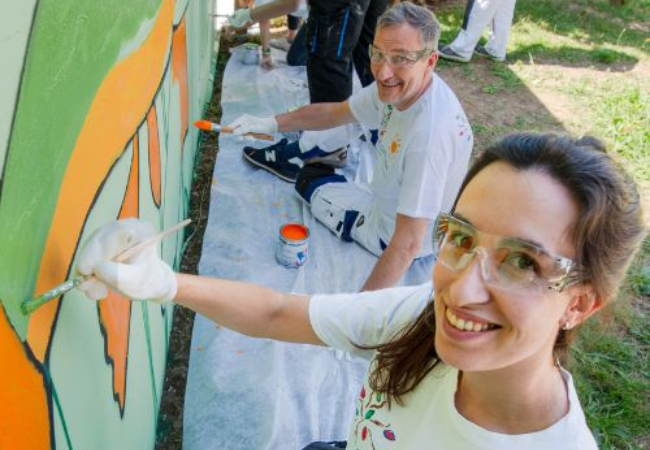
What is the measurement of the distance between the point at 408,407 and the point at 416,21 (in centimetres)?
182

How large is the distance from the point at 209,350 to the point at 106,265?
1653 mm

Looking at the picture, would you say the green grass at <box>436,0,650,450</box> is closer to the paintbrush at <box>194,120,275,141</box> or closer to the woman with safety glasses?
the woman with safety glasses

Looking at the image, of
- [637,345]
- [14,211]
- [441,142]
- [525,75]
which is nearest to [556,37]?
[525,75]

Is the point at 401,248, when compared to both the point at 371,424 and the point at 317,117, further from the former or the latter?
the point at 371,424

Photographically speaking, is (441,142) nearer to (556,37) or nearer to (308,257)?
(308,257)

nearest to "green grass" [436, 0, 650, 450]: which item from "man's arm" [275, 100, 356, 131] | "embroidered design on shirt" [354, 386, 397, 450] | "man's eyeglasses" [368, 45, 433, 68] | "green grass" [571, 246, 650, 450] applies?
"green grass" [571, 246, 650, 450]

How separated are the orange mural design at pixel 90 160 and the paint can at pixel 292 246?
138 cm

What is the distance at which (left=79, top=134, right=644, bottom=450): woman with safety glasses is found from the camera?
1138 mm

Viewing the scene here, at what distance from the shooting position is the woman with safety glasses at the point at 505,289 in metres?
1.14

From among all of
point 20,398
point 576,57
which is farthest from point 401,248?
point 576,57

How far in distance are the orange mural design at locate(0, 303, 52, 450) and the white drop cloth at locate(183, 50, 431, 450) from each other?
4.53 feet

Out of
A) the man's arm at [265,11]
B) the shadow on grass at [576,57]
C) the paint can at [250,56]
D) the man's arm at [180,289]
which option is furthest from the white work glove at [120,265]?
the shadow on grass at [576,57]

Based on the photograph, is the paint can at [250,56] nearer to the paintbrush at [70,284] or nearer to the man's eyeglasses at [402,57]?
the man's eyeglasses at [402,57]

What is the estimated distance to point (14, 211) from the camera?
0.94 m
